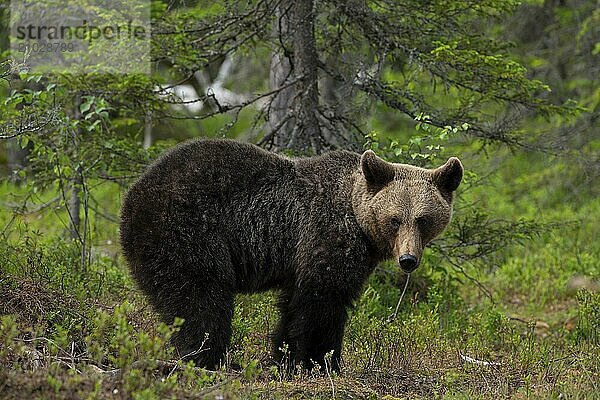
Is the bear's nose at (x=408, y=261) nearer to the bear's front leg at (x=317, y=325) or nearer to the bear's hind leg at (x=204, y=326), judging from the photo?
the bear's front leg at (x=317, y=325)

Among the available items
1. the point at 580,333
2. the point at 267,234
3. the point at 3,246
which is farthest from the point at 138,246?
the point at 580,333

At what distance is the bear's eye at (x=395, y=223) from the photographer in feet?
21.9

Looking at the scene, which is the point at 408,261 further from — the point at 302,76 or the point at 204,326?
the point at 302,76

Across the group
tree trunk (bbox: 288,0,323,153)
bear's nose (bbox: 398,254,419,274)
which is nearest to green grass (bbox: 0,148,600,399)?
bear's nose (bbox: 398,254,419,274)

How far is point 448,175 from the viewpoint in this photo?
693 centimetres

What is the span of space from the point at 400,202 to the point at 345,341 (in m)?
1.93

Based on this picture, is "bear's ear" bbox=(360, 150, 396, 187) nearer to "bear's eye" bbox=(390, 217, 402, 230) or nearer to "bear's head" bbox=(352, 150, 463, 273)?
"bear's head" bbox=(352, 150, 463, 273)

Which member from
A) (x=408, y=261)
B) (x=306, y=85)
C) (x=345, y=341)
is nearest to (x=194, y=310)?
(x=408, y=261)

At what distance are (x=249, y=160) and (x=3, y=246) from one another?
282 centimetres

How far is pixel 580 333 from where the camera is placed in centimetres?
886

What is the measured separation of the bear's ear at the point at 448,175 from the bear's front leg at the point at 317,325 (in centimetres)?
125

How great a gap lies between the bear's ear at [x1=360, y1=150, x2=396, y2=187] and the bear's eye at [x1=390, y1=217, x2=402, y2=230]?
0.33 metres

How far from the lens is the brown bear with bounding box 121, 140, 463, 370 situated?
653 cm

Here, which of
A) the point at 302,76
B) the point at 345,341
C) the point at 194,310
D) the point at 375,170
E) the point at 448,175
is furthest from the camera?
the point at 302,76
